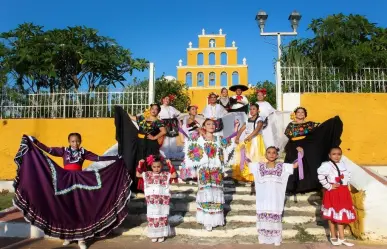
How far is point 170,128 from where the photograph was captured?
377 inches

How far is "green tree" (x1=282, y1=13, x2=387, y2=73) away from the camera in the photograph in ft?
37.1

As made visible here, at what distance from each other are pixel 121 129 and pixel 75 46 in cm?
689

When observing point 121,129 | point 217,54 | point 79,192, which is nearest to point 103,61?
point 121,129

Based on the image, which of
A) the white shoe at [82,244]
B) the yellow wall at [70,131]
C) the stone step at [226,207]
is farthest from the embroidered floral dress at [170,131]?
the white shoe at [82,244]

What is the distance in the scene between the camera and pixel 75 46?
42.3 feet

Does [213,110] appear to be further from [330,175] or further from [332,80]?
[330,175]

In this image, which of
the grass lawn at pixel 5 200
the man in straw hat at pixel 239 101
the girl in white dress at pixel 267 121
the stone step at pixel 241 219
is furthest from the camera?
the man in straw hat at pixel 239 101

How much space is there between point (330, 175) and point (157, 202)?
254cm

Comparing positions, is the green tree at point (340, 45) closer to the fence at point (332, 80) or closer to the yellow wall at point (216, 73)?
the fence at point (332, 80)

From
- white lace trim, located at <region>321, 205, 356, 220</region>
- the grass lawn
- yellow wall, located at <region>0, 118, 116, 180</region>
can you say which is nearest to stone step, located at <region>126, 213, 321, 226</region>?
white lace trim, located at <region>321, 205, 356, 220</region>

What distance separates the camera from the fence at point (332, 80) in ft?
36.1

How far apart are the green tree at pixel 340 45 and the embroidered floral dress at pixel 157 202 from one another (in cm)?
725

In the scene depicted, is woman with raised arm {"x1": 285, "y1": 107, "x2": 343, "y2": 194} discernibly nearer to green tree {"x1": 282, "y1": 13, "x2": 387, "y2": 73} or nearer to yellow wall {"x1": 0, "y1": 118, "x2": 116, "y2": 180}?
green tree {"x1": 282, "y1": 13, "x2": 387, "y2": 73}

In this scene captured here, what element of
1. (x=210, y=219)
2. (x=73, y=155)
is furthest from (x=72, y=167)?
(x=210, y=219)
